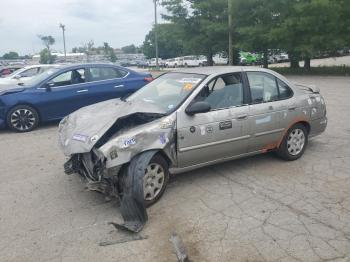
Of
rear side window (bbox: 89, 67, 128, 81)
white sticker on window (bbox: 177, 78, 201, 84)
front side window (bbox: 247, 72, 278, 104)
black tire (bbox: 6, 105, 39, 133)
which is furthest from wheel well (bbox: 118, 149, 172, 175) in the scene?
rear side window (bbox: 89, 67, 128, 81)

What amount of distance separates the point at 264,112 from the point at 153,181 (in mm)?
2073

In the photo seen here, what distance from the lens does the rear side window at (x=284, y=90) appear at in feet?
19.9

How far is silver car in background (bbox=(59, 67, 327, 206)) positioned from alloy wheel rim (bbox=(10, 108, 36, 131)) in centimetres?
388

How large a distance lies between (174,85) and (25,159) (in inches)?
122

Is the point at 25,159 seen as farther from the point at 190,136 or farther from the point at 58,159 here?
the point at 190,136

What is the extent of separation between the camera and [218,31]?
2886cm

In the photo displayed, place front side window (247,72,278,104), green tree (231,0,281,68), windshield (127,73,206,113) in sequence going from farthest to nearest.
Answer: green tree (231,0,281,68) → front side window (247,72,278,104) → windshield (127,73,206,113)

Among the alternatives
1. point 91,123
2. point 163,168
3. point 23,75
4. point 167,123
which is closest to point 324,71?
point 23,75

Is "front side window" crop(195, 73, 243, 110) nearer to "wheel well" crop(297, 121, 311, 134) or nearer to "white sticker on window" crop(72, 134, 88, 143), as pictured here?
"wheel well" crop(297, 121, 311, 134)

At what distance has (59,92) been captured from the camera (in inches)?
367

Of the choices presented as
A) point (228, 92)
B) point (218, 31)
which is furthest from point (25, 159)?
point (218, 31)

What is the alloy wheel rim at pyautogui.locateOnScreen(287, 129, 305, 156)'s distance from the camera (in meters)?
6.09

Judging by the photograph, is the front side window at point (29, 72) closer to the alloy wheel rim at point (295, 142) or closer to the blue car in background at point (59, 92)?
the blue car in background at point (59, 92)

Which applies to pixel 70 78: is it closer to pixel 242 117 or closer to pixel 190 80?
pixel 190 80
